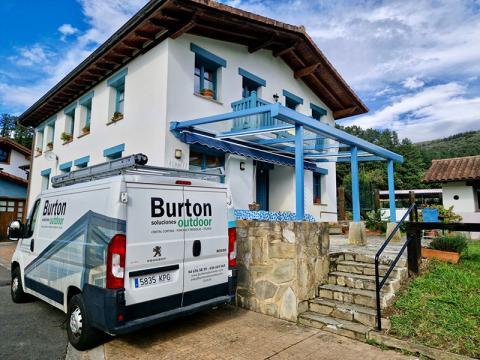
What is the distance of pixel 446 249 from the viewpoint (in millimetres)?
6645

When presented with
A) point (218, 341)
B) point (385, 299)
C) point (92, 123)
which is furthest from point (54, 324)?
point (92, 123)

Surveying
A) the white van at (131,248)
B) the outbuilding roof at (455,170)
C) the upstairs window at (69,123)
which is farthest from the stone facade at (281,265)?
the outbuilding roof at (455,170)

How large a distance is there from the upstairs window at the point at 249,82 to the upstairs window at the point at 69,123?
7634 millimetres

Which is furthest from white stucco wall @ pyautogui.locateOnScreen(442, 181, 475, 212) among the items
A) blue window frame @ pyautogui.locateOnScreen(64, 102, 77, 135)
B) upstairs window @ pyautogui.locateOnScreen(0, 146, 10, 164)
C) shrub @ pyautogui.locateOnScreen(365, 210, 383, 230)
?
upstairs window @ pyautogui.locateOnScreen(0, 146, 10, 164)

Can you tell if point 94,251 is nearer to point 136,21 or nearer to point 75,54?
point 136,21

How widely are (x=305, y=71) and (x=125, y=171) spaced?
10.6m

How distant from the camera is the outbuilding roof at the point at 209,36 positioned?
8352 millimetres

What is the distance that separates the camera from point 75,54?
12117 mm

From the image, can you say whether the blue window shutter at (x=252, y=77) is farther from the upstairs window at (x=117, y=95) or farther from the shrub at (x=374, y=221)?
the shrub at (x=374, y=221)

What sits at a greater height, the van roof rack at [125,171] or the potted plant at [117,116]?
the potted plant at [117,116]

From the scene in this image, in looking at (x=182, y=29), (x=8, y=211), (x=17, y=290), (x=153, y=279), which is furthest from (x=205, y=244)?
(x=8, y=211)

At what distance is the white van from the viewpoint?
3.60 meters

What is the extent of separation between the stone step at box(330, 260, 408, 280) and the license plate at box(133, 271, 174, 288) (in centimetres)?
317

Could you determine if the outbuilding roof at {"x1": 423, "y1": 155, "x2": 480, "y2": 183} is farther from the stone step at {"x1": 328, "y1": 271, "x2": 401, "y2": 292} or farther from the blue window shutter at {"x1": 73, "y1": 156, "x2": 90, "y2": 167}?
the blue window shutter at {"x1": 73, "y1": 156, "x2": 90, "y2": 167}
